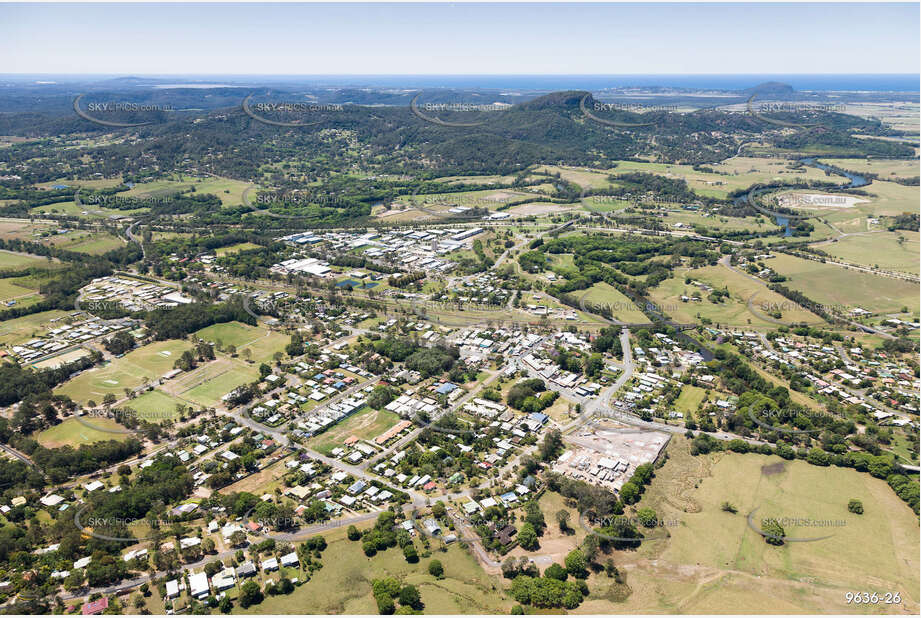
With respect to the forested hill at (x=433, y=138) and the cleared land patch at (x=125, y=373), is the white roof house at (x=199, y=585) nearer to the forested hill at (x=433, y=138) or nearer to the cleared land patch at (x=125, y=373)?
the cleared land patch at (x=125, y=373)

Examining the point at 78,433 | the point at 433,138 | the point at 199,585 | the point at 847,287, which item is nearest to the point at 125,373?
the point at 78,433

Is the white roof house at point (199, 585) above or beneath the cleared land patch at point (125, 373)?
beneath

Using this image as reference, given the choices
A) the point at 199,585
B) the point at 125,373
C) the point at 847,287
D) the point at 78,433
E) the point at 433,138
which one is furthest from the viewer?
the point at 433,138

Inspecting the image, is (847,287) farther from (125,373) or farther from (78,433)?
(78,433)

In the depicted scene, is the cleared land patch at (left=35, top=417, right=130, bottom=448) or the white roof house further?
the cleared land patch at (left=35, top=417, right=130, bottom=448)

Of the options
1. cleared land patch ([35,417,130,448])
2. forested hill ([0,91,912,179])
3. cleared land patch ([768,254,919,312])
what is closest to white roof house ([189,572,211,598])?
cleared land patch ([35,417,130,448])

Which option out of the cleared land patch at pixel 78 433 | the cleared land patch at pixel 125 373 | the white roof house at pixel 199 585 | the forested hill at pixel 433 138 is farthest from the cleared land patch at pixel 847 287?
the forested hill at pixel 433 138

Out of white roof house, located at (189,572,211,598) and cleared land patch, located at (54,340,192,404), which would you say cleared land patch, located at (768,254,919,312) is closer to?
white roof house, located at (189,572,211,598)

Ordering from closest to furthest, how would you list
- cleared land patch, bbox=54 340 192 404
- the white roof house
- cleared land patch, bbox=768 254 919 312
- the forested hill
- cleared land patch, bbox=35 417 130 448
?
the white roof house, cleared land patch, bbox=35 417 130 448, cleared land patch, bbox=54 340 192 404, cleared land patch, bbox=768 254 919 312, the forested hill

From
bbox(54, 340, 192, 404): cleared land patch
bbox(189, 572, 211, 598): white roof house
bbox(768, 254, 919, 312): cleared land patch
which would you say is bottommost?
bbox(189, 572, 211, 598): white roof house

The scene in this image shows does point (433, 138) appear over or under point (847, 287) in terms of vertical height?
over

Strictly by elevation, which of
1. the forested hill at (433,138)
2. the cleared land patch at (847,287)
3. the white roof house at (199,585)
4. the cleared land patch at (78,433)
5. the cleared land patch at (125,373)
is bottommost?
the white roof house at (199,585)
